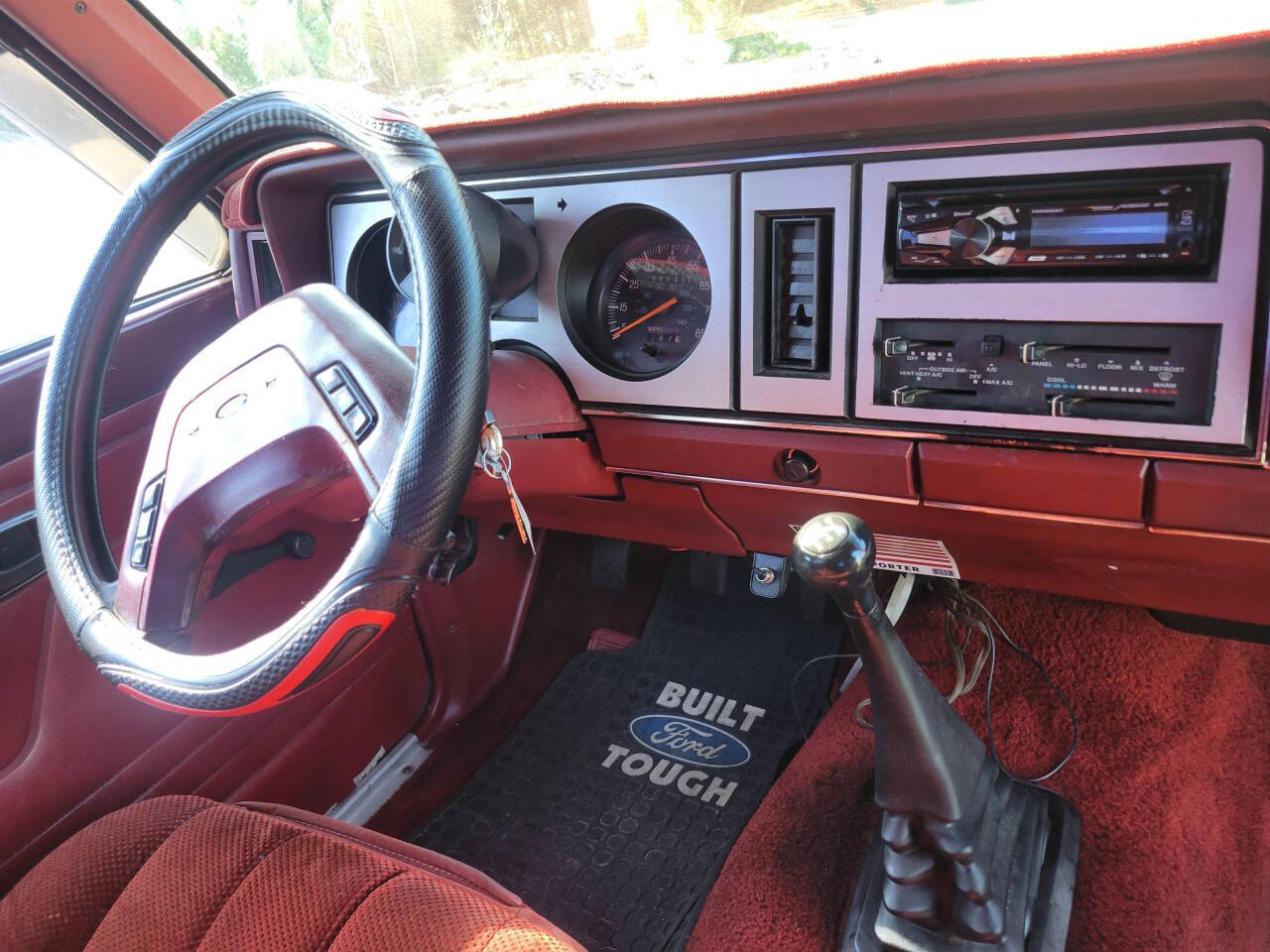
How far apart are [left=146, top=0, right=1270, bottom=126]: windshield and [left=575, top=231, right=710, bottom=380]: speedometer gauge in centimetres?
23

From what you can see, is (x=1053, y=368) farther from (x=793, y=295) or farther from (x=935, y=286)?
(x=793, y=295)

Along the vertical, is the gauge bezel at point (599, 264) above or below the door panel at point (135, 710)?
above

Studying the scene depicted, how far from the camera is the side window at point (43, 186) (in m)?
1.52

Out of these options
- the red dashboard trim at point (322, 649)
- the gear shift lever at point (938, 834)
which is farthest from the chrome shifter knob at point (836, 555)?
the red dashboard trim at point (322, 649)

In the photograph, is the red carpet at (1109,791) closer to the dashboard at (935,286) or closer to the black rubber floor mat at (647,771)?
the black rubber floor mat at (647,771)

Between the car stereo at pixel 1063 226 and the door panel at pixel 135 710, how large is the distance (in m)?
1.16

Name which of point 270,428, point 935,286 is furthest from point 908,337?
point 270,428

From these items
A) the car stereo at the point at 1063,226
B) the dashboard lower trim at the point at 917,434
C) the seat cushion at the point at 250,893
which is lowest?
the seat cushion at the point at 250,893

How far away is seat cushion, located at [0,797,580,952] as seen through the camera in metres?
0.88

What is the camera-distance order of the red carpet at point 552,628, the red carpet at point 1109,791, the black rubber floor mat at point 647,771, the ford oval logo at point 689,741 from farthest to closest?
the red carpet at point 552,628, the ford oval logo at point 689,741, the black rubber floor mat at point 647,771, the red carpet at point 1109,791

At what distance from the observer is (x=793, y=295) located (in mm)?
1171

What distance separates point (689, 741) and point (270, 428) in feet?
3.75

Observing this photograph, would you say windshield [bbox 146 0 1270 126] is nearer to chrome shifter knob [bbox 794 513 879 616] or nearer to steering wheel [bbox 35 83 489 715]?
steering wheel [bbox 35 83 489 715]

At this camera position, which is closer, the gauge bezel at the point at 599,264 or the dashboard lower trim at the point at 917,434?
the dashboard lower trim at the point at 917,434
